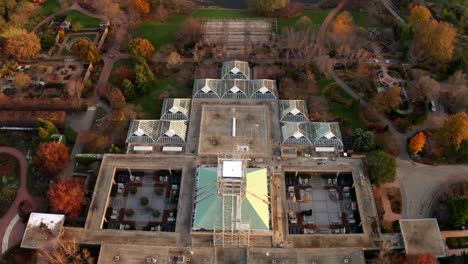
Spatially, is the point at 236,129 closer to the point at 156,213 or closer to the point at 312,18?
the point at 156,213

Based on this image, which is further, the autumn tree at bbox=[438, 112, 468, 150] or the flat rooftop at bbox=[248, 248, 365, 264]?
the autumn tree at bbox=[438, 112, 468, 150]

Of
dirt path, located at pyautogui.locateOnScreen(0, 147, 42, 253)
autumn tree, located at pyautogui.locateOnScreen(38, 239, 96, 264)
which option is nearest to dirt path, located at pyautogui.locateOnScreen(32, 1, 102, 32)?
dirt path, located at pyautogui.locateOnScreen(0, 147, 42, 253)

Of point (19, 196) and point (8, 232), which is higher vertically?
point (19, 196)

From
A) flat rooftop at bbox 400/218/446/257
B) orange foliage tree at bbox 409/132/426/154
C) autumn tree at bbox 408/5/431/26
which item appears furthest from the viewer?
autumn tree at bbox 408/5/431/26

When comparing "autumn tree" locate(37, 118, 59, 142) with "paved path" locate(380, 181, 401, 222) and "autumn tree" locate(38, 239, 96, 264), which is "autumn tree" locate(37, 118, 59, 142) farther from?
"paved path" locate(380, 181, 401, 222)

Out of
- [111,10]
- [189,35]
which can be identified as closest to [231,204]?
[189,35]

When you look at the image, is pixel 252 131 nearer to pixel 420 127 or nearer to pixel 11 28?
pixel 420 127
